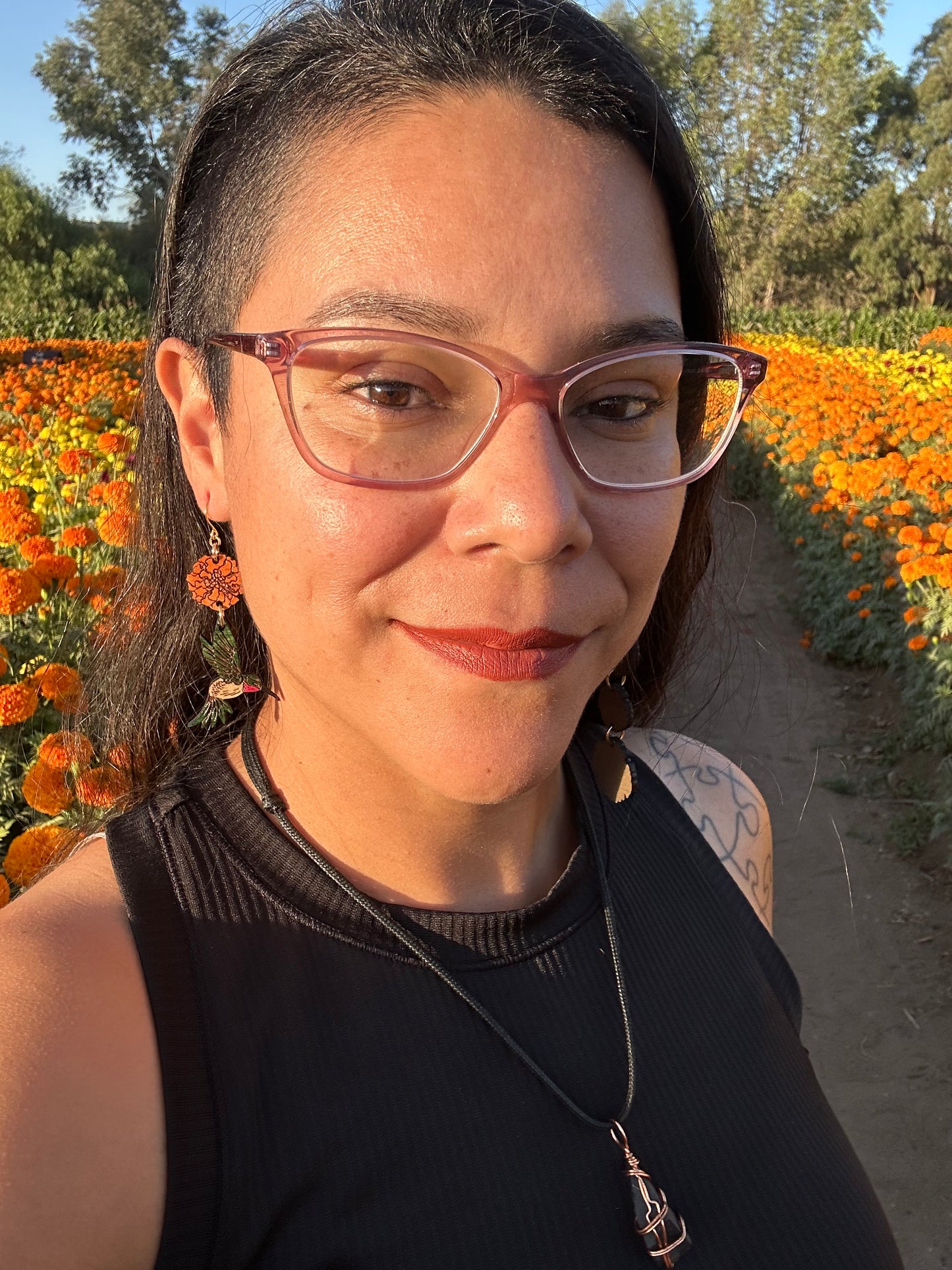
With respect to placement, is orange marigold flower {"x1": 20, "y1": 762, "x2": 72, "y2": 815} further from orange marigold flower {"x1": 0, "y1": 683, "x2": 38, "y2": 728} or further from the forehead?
the forehead

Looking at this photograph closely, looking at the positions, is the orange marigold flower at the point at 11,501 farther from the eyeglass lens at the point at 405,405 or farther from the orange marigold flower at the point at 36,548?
the eyeglass lens at the point at 405,405

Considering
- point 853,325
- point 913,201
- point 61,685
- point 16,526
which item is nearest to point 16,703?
point 61,685

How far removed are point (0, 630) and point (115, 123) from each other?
151ft

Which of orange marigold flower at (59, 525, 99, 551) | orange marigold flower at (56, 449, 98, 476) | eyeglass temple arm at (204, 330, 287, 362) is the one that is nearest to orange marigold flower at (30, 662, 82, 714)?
orange marigold flower at (59, 525, 99, 551)

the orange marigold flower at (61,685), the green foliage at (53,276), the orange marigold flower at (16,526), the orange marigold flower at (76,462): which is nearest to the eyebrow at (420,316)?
the orange marigold flower at (61,685)

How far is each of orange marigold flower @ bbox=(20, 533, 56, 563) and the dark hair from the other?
1.55 meters

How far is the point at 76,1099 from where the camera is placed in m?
0.91

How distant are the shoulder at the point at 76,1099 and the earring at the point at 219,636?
46 cm

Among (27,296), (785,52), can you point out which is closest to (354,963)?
(27,296)

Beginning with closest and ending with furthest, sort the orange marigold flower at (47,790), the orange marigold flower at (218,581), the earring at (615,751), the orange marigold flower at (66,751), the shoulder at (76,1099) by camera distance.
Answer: the shoulder at (76,1099) < the orange marigold flower at (218,581) < the earring at (615,751) < the orange marigold flower at (66,751) < the orange marigold flower at (47,790)

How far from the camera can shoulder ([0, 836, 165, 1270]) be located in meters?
0.87

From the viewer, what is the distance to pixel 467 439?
3.43ft

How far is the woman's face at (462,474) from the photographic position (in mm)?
1006

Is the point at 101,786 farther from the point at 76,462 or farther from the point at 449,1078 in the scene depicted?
the point at 76,462
